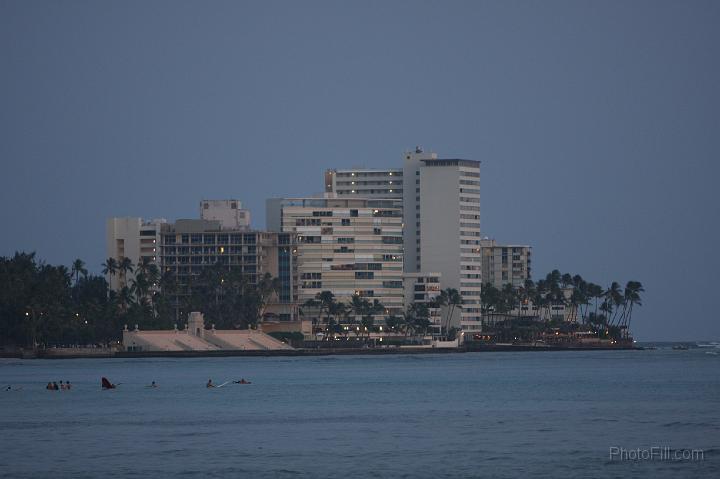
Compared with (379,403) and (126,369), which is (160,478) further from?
(126,369)

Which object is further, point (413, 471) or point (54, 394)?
point (54, 394)

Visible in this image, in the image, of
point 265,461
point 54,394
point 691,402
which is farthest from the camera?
point 54,394

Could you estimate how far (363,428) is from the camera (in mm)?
76688

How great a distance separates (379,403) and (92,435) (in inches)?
1163

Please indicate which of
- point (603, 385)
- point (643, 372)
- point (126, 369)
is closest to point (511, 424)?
point (603, 385)

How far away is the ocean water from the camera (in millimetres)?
58188

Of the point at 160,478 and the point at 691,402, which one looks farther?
the point at 691,402

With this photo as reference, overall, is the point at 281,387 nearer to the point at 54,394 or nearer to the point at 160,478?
the point at 54,394

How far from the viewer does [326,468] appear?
191ft

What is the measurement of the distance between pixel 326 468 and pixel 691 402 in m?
43.3

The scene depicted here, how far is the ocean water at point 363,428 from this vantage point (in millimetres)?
58188

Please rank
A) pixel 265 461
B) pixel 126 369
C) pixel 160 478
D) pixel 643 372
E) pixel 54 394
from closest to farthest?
pixel 160 478
pixel 265 461
pixel 54 394
pixel 643 372
pixel 126 369

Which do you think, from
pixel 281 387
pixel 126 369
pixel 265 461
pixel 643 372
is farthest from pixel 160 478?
pixel 126 369

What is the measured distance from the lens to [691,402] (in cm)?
9431
